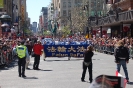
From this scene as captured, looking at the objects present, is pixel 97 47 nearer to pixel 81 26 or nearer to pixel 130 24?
pixel 130 24

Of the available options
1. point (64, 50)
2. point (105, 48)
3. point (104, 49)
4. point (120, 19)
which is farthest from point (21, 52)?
point (120, 19)

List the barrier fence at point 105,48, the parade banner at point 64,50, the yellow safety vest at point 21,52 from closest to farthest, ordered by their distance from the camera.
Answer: the yellow safety vest at point 21,52, the parade banner at point 64,50, the barrier fence at point 105,48

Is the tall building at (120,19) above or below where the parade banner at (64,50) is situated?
above

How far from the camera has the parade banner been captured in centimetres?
3038

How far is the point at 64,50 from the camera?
1202 inches

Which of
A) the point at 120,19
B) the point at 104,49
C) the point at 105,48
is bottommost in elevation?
the point at 104,49

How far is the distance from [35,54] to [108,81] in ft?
48.0

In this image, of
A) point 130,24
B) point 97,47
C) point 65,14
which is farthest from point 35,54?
point 65,14

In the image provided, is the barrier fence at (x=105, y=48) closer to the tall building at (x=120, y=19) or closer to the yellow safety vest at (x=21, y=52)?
the tall building at (x=120, y=19)

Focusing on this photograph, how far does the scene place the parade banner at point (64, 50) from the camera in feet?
99.7

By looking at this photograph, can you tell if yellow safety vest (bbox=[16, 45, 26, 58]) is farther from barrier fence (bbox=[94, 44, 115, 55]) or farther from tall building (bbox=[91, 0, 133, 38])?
tall building (bbox=[91, 0, 133, 38])

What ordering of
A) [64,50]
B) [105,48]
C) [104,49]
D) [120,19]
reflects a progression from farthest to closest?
[120,19] < [104,49] < [105,48] < [64,50]

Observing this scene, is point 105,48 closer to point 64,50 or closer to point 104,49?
point 104,49

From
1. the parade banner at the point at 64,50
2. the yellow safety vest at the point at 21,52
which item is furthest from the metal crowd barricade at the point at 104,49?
the yellow safety vest at the point at 21,52
